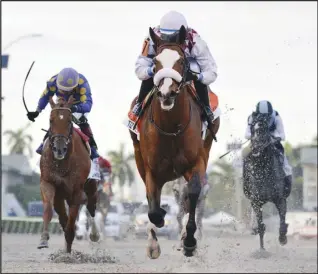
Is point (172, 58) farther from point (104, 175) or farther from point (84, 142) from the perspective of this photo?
point (104, 175)

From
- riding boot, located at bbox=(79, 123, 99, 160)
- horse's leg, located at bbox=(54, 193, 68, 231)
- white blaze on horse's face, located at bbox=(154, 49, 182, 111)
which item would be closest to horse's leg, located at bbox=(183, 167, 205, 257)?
white blaze on horse's face, located at bbox=(154, 49, 182, 111)

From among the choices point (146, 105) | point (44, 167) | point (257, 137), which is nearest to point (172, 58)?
point (146, 105)

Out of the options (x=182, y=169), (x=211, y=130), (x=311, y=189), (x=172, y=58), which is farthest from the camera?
(x=311, y=189)

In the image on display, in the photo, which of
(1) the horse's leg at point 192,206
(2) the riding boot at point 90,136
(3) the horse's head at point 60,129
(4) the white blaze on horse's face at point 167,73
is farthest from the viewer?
(2) the riding boot at point 90,136

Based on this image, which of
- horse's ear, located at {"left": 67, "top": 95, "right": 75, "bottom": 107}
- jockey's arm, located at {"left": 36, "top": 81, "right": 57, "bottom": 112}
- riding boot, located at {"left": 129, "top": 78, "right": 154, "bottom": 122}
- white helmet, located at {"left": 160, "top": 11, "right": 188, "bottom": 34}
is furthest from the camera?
jockey's arm, located at {"left": 36, "top": 81, "right": 57, "bottom": 112}

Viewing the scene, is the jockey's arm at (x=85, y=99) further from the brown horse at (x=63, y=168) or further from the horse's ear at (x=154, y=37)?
the horse's ear at (x=154, y=37)

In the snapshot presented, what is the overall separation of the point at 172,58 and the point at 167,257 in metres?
9.12

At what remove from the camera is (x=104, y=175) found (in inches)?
1042

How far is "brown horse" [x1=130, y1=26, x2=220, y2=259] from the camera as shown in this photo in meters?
12.6

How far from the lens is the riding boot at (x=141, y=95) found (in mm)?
13406

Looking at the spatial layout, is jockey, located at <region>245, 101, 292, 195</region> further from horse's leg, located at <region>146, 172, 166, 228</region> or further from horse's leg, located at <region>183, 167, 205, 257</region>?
horse's leg, located at <region>183, 167, 205, 257</region>

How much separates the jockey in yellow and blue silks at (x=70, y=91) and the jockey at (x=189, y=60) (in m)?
2.98

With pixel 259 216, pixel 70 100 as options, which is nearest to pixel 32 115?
pixel 70 100

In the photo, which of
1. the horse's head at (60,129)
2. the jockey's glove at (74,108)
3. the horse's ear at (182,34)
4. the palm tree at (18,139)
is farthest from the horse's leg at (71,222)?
the palm tree at (18,139)
